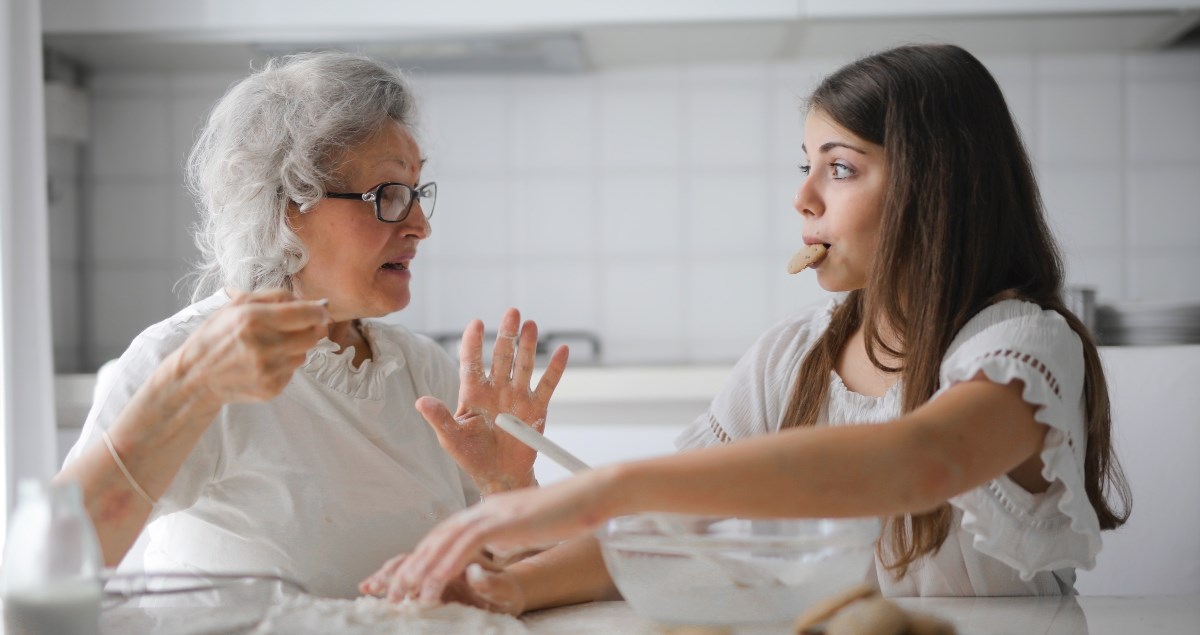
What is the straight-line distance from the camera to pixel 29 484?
0.78 metres

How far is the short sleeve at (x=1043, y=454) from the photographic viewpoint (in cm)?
107

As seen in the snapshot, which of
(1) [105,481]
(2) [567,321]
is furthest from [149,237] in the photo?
(1) [105,481]

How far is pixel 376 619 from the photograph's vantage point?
0.92m

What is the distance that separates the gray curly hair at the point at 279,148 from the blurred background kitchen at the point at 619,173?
62.5 inches

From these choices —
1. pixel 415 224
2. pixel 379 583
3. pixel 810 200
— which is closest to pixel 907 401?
pixel 810 200

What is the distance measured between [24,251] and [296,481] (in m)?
1.70

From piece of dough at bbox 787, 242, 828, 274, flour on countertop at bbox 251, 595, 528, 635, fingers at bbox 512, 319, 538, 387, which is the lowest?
flour on countertop at bbox 251, 595, 528, 635

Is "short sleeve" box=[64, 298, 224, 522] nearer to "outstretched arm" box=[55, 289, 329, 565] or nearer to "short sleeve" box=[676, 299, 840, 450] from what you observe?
"outstretched arm" box=[55, 289, 329, 565]

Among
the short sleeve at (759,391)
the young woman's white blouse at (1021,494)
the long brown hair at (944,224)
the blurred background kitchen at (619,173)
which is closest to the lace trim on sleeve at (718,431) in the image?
the short sleeve at (759,391)

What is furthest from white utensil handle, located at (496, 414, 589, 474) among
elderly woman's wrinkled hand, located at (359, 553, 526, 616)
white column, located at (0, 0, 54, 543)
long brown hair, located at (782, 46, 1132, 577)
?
white column, located at (0, 0, 54, 543)

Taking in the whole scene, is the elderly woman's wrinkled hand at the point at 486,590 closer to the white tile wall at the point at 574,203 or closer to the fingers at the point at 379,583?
the fingers at the point at 379,583

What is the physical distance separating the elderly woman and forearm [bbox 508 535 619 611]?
0.21 meters

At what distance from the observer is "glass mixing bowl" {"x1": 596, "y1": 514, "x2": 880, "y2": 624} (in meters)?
0.90

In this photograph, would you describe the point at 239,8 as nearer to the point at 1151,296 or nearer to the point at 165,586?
the point at 165,586
